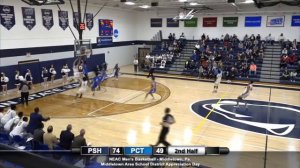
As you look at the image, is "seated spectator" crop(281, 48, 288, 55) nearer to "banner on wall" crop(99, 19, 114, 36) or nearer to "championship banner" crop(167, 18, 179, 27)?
"championship banner" crop(167, 18, 179, 27)

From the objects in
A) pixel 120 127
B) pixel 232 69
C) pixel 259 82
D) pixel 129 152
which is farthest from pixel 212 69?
pixel 129 152

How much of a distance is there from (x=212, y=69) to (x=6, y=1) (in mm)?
15680

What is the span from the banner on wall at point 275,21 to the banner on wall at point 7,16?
21.1 meters

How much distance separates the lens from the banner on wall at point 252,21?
2429 centimetres

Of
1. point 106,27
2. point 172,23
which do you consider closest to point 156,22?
point 172,23

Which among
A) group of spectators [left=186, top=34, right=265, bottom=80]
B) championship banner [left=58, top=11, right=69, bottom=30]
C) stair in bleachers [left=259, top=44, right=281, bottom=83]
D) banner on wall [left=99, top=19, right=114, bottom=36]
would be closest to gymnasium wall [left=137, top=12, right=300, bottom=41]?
group of spectators [left=186, top=34, right=265, bottom=80]

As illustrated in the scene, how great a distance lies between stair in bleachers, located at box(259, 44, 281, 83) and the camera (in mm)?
20806

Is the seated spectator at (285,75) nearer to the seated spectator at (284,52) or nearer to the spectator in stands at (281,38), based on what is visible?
the seated spectator at (284,52)

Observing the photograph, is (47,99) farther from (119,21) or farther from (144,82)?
(119,21)

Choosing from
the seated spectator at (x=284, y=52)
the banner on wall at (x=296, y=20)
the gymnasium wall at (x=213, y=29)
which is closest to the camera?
the seated spectator at (x=284, y=52)

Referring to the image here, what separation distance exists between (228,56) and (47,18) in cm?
1552

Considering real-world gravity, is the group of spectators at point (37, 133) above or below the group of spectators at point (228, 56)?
below

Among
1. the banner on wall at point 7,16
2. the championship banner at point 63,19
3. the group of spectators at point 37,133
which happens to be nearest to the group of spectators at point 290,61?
the championship banner at point 63,19

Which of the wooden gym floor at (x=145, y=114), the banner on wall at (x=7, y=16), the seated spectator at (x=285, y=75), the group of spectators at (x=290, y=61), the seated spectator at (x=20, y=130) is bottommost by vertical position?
the wooden gym floor at (x=145, y=114)
